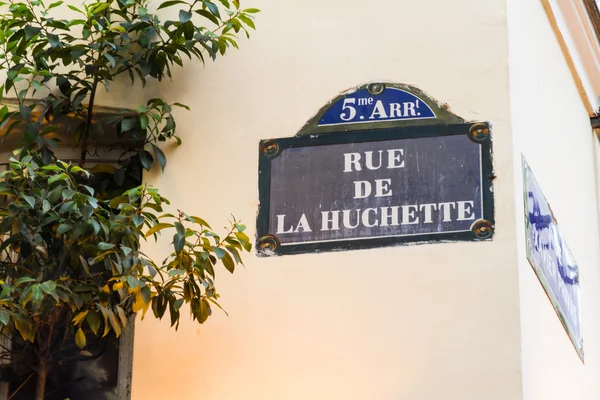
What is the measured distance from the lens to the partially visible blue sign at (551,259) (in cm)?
649

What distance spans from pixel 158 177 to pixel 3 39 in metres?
0.99

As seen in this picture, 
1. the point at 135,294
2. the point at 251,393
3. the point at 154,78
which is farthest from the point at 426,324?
the point at 154,78

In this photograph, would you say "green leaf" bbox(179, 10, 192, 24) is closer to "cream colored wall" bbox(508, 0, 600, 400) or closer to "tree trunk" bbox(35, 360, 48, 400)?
"cream colored wall" bbox(508, 0, 600, 400)

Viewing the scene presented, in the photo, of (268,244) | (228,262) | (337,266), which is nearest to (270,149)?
(268,244)

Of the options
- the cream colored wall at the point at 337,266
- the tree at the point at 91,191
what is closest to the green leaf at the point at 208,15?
the tree at the point at 91,191

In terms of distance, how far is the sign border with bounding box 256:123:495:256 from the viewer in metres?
6.18

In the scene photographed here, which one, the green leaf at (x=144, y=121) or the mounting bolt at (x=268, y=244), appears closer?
the mounting bolt at (x=268, y=244)

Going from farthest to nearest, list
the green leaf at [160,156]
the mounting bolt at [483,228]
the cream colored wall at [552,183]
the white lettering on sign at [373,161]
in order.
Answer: the green leaf at [160,156], the white lettering on sign at [373,161], the cream colored wall at [552,183], the mounting bolt at [483,228]

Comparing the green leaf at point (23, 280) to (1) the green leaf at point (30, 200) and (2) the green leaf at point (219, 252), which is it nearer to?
(1) the green leaf at point (30, 200)

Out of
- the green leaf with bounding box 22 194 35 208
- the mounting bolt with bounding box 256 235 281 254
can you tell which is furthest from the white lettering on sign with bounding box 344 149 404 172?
the green leaf with bounding box 22 194 35 208

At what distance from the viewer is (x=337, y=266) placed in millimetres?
6301

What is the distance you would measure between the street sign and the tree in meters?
0.32

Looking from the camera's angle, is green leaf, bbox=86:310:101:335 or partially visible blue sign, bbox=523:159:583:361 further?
partially visible blue sign, bbox=523:159:583:361

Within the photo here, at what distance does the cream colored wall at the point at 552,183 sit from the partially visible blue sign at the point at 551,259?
3.7 inches
